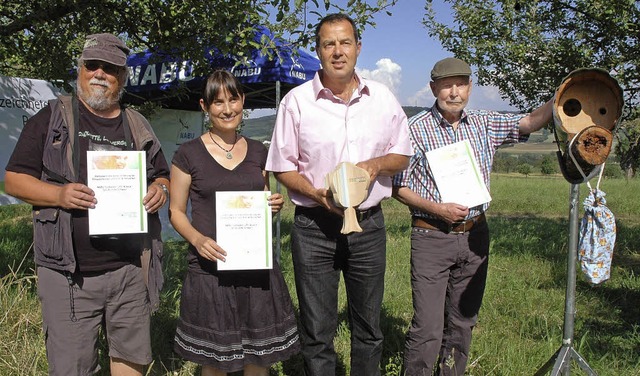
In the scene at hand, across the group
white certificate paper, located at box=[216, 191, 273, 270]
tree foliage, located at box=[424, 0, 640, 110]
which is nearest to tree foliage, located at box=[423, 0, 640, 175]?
tree foliage, located at box=[424, 0, 640, 110]

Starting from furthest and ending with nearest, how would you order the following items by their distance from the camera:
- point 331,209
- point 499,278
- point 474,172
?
1. point 499,278
2. point 474,172
3. point 331,209

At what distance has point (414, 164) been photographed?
9.71ft

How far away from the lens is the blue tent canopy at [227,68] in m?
5.97

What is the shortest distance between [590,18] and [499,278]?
3.13 meters

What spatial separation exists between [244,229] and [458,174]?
4.01 feet

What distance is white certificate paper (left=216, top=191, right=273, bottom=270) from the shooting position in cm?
244

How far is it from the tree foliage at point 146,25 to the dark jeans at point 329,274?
207 cm

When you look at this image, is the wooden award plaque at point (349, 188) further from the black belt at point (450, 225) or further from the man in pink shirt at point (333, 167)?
the black belt at point (450, 225)

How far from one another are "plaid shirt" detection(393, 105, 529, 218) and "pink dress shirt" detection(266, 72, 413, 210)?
36 centimetres

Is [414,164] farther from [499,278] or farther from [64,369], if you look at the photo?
[499,278]

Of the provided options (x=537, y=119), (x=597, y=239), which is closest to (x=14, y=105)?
(x=537, y=119)

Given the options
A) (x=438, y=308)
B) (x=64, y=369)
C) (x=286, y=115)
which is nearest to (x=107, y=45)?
(x=286, y=115)

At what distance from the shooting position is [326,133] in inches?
98.4

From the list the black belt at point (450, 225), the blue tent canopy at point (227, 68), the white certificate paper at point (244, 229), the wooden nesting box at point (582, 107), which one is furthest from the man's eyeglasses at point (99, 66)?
the blue tent canopy at point (227, 68)
